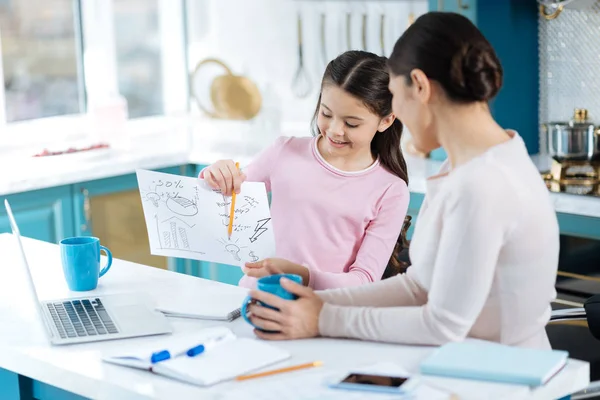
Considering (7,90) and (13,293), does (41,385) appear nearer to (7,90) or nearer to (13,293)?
(13,293)

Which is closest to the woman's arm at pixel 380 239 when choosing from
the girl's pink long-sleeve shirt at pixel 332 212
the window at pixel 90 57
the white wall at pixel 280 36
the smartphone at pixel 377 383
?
the girl's pink long-sleeve shirt at pixel 332 212

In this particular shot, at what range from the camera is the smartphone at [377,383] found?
57.6 inches

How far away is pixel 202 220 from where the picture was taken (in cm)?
220

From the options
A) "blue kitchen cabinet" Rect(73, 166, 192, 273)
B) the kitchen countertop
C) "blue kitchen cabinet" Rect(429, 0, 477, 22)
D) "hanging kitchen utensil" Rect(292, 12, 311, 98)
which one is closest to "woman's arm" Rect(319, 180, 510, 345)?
the kitchen countertop

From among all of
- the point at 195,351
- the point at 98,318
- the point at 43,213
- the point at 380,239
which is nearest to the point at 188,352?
the point at 195,351

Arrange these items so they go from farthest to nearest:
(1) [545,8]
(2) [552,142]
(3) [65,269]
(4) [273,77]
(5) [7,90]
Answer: (4) [273,77], (5) [7,90], (1) [545,8], (2) [552,142], (3) [65,269]

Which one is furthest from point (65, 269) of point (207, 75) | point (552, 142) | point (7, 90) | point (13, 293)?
point (207, 75)

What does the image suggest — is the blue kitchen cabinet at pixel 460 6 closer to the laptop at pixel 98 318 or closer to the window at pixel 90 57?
the window at pixel 90 57

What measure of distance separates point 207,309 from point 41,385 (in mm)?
339

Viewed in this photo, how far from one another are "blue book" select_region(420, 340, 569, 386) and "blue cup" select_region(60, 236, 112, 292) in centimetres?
83

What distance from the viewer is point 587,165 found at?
3.36 m

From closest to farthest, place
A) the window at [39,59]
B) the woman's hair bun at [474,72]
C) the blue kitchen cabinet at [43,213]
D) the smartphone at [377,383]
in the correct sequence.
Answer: the smartphone at [377,383], the woman's hair bun at [474,72], the blue kitchen cabinet at [43,213], the window at [39,59]

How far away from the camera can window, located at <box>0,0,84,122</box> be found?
13.3 ft

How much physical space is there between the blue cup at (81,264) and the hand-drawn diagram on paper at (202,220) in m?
0.15
